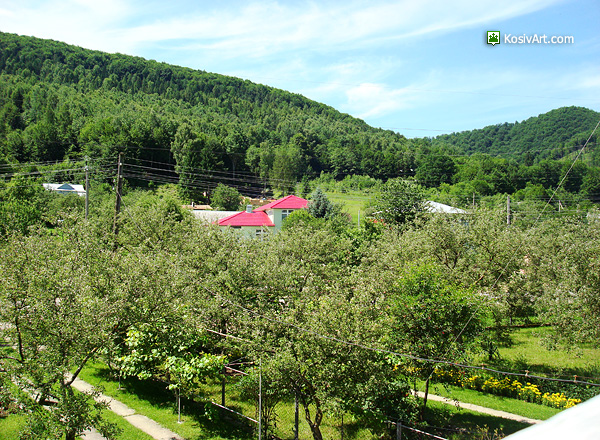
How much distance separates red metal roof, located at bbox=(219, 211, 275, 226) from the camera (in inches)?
2096

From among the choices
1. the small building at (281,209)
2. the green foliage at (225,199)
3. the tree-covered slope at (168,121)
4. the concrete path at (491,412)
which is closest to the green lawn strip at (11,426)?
the concrete path at (491,412)

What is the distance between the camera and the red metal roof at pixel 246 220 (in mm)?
53250

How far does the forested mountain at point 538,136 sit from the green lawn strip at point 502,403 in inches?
802

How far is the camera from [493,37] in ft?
29.4

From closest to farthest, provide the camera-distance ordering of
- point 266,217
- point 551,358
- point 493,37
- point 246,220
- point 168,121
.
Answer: point 493,37 < point 551,358 < point 246,220 < point 266,217 < point 168,121

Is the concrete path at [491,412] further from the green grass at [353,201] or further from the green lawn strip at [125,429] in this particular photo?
the green grass at [353,201]

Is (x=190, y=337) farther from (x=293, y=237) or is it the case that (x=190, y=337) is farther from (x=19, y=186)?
(x=19, y=186)

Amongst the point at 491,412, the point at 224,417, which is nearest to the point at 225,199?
the point at 224,417

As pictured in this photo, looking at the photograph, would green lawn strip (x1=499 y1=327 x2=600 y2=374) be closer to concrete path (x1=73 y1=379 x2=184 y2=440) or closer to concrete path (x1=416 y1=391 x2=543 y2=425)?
concrete path (x1=416 y1=391 x2=543 y2=425)

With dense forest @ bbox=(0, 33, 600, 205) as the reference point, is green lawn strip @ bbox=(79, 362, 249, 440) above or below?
below

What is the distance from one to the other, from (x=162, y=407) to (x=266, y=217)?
4388cm

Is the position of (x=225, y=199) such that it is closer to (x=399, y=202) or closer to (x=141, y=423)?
(x=399, y=202)

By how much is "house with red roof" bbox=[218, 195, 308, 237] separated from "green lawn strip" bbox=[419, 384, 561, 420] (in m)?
37.2

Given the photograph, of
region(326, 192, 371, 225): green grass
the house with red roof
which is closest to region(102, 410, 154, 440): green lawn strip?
the house with red roof
